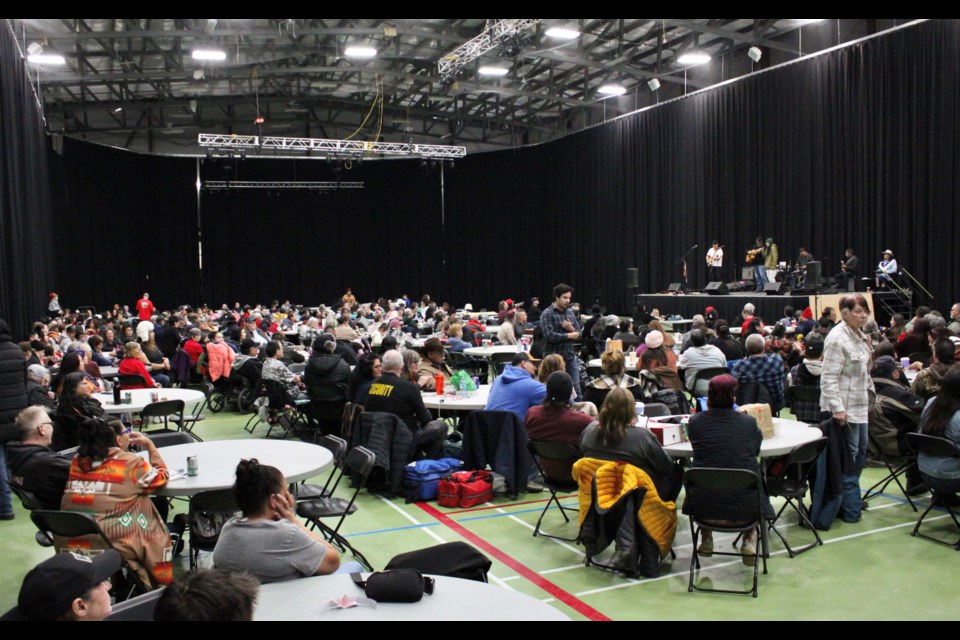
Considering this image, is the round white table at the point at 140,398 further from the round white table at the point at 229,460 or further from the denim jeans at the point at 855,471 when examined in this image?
the denim jeans at the point at 855,471

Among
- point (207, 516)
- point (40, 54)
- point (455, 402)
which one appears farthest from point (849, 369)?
point (40, 54)

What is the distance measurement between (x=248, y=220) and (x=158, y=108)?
16.1 feet

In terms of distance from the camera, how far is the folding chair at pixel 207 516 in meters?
4.02

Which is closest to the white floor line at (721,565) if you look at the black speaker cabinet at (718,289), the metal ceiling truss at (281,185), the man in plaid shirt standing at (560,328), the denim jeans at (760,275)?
the man in plaid shirt standing at (560,328)

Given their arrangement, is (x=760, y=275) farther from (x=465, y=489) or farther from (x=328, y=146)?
(x=465, y=489)

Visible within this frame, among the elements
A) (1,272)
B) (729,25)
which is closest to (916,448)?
(1,272)

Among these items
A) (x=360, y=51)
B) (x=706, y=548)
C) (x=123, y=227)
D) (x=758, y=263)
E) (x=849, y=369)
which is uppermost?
(x=360, y=51)

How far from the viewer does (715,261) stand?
64.5 ft

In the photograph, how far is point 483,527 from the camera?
5.77m

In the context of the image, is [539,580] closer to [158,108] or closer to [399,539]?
[399,539]

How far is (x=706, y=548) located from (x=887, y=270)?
13176 millimetres

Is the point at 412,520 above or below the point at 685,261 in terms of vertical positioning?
below

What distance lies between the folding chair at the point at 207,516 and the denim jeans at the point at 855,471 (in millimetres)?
4073

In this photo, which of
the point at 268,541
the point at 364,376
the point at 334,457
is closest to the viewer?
the point at 268,541
